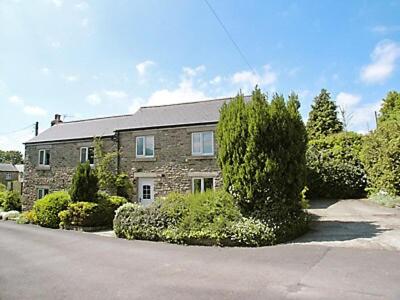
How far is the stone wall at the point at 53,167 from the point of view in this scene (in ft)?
73.0

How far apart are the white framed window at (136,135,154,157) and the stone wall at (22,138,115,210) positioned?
2235mm

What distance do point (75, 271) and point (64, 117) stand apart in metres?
25.6

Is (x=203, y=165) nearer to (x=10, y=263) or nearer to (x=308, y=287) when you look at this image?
(x=10, y=263)

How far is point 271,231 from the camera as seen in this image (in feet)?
32.7

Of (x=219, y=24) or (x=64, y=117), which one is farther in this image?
(x=64, y=117)

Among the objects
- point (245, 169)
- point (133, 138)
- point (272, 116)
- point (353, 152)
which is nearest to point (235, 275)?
point (245, 169)

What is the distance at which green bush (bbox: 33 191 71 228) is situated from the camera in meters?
16.3

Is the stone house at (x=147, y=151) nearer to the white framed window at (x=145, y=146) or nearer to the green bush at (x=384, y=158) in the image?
the white framed window at (x=145, y=146)

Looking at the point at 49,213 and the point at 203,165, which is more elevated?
the point at 203,165

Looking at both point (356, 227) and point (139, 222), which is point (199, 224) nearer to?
point (139, 222)

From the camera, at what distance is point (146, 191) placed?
63.6ft

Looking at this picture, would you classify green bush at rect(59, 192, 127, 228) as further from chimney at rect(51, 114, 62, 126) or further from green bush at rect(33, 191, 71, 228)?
chimney at rect(51, 114, 62, 126)

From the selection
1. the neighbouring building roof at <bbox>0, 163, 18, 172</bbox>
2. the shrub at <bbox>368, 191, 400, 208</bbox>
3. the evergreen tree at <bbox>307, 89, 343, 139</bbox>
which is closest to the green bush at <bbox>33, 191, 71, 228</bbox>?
the shrub at <bbox>368, 191, 400, 208</bbox>

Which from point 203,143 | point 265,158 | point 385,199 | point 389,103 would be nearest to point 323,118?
point 389,103
